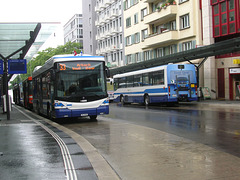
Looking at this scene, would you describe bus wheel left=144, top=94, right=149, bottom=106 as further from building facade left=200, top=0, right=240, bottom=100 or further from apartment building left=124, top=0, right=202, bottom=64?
apartment building left=124, top=0, right=202, bottom=64

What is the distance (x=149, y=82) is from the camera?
93.4 feet

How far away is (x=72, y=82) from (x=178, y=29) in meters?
26.3

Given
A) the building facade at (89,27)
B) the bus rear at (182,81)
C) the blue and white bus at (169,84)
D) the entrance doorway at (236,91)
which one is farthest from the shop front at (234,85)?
the building facade at (89,27)

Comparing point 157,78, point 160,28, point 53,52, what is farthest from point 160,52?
point 53,52

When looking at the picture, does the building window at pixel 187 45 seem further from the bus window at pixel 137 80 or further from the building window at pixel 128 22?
the building window at pixel 128 22

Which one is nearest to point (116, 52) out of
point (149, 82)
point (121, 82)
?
point (121, 82)

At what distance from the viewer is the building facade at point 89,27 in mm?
75062

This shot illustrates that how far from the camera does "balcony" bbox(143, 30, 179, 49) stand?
39531 millimetres

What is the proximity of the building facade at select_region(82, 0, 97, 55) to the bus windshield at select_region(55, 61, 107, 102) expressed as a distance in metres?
59.7

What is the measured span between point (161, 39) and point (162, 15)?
109 inches

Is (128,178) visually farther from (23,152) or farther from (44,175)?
(23,152)

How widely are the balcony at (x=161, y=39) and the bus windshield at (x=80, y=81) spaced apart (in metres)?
24.8

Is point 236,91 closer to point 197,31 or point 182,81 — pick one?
point 197,31

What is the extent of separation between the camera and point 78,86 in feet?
50.9
